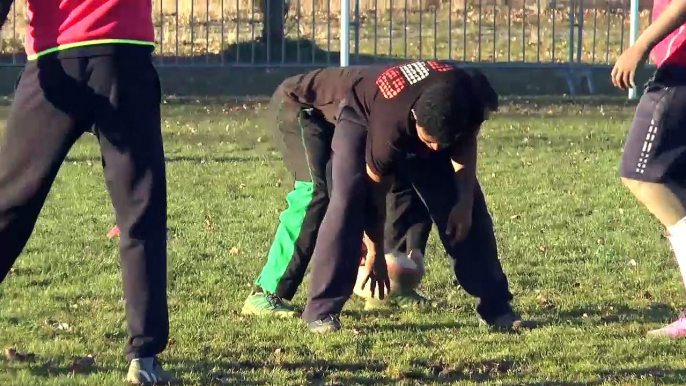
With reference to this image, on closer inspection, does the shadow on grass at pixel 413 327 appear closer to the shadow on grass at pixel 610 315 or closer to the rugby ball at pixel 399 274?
the rugby ball at pixel 399 274

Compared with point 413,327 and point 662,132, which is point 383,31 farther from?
point 662,132

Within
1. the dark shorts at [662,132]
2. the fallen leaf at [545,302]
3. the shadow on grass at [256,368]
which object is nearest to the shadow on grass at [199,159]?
the fallen leaf at [545,302]

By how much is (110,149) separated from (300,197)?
5.22ft

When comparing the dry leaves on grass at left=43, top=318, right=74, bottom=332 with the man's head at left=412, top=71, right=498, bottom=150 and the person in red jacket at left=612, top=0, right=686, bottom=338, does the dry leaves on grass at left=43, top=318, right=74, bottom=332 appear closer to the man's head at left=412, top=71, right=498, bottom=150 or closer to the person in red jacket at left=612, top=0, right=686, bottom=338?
the man's head at left=412, top=71, right=498, bottom=150

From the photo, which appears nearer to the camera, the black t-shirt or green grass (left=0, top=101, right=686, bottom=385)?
green grass (left=0, top=101, right=686, bottom=385)

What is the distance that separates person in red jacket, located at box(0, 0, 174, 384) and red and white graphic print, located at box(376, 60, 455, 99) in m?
1.09

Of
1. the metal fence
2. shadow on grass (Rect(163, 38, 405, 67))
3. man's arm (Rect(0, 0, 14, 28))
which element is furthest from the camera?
the metal fence

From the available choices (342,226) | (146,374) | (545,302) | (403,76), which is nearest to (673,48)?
(403,76)

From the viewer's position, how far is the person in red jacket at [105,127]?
4129mm

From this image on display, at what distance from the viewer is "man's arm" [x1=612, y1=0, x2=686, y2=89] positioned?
465cm

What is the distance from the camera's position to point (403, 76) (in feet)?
16.4

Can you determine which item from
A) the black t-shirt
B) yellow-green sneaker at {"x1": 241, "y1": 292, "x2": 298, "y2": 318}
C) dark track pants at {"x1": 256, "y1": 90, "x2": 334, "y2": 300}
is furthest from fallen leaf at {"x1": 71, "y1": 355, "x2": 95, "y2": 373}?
the black t-shirt

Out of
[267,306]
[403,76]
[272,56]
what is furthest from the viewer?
[272,56]

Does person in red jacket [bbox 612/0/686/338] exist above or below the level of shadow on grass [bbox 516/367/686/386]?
above
